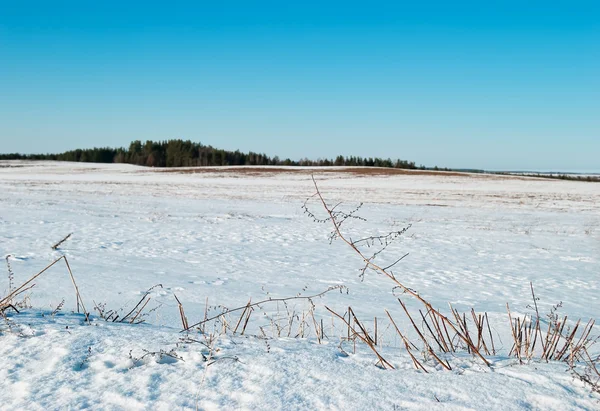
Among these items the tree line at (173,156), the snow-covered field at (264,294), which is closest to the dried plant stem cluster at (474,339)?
the snow-covered field at (264,294)

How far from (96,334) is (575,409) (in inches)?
93.9

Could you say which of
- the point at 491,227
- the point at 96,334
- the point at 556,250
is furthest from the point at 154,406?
the point at 491,227

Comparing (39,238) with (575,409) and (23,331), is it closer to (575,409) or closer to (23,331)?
(23,331)

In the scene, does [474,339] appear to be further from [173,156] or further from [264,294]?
[173,156]

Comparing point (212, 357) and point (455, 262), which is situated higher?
point (212, 357)

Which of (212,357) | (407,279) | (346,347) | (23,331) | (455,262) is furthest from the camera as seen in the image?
(455,262)

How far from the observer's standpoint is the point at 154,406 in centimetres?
191

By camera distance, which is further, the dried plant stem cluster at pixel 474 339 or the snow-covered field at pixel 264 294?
the dried plant stem cluster at pixel 474 339

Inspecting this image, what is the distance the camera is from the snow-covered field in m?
2.02

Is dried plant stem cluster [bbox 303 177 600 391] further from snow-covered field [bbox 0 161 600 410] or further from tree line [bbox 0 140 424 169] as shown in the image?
tree line [bbox 0 140 424 169]

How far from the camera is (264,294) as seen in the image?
20.8ft

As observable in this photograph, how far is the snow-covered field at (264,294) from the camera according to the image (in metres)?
2.02

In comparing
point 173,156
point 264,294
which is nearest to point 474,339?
point 264,294

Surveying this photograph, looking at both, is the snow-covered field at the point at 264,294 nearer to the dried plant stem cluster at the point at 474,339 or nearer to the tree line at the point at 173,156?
the dried plant stem cluster at the point at 474,339
